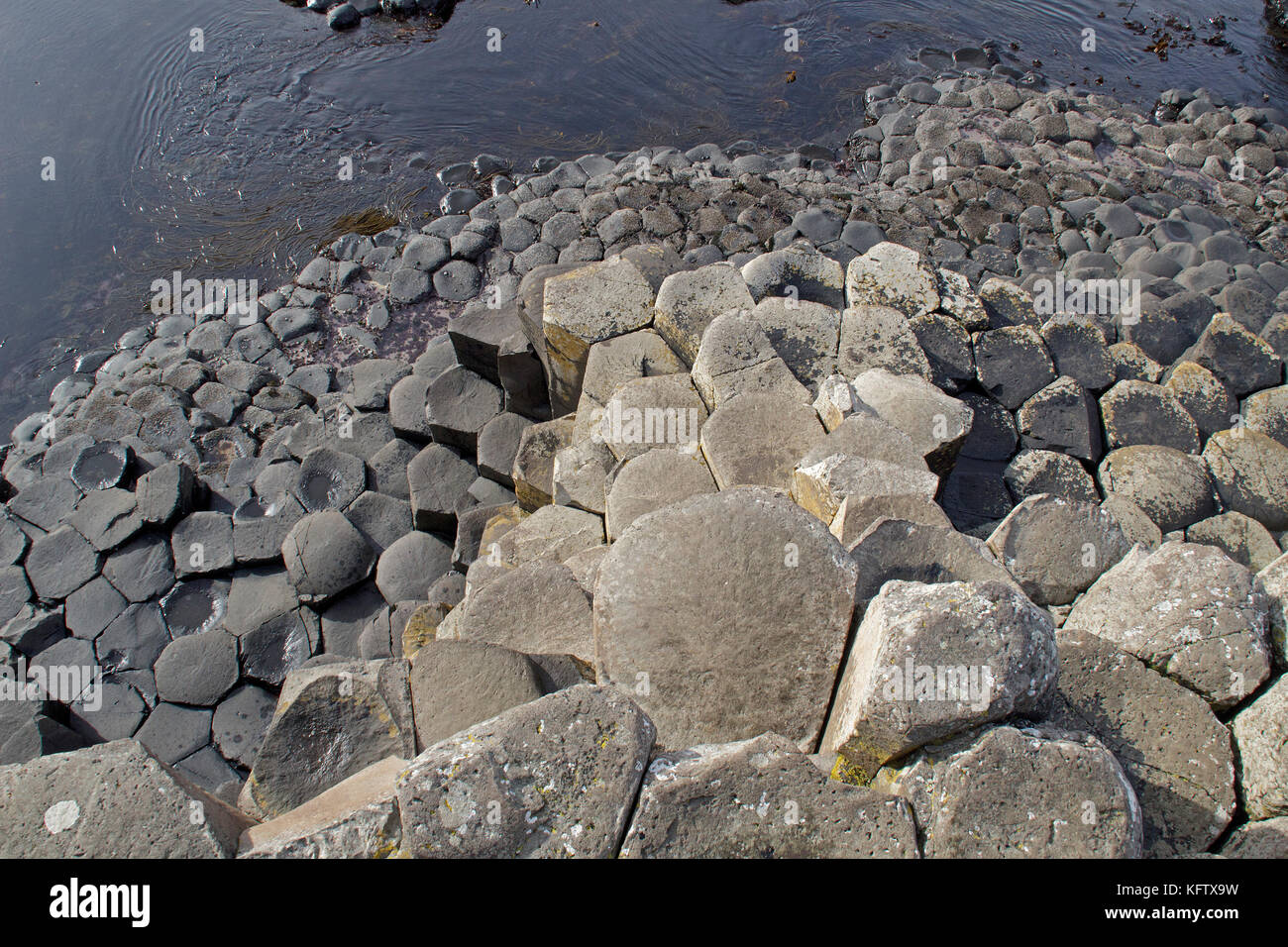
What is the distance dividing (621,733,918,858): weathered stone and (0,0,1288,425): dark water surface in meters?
9.42

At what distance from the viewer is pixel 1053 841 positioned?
7.32 feet

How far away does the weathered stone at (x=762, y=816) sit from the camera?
2.27 metres

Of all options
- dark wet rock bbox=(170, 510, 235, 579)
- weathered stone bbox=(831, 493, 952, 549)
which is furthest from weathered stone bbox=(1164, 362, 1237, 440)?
dark wet rock bbox=(170, 510, 235, 579)

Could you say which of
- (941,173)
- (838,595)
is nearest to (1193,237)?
(941,173)

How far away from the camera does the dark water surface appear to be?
10312 millimetres

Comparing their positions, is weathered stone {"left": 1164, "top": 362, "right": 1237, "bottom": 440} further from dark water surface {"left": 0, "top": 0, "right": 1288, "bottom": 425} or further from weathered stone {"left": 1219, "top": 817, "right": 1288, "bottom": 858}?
dark water surface {"left": 0, "top": 0, "right": 1288, "bottom": 425}

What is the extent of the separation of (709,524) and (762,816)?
1230 millimetres

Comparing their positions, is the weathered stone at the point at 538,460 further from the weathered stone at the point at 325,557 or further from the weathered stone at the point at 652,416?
the weathered stone at the point at 325,557

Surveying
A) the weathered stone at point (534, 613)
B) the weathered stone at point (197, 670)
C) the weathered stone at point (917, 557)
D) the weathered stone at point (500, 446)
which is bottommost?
the weathered stone at point (197, 670)

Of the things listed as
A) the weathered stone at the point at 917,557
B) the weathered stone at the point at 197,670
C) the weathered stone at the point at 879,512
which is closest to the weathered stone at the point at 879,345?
the weathered stone at the point at 879,512

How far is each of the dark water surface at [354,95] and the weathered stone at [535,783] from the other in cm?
901

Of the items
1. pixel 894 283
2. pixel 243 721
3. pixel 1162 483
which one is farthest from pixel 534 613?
pixel 1162 483
